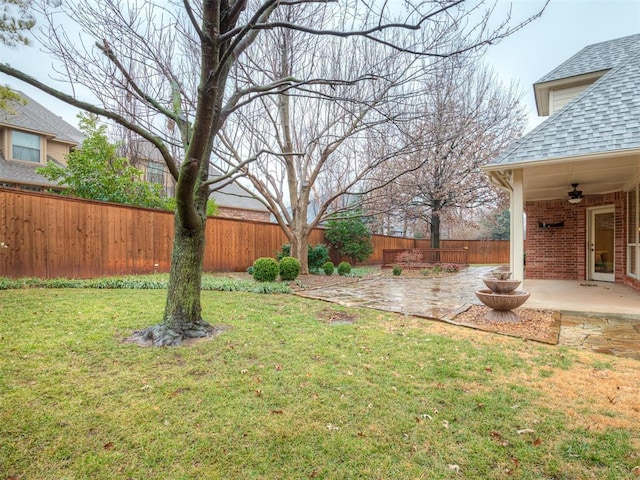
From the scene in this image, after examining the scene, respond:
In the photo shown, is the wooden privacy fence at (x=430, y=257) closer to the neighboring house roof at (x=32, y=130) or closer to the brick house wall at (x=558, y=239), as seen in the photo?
the brick house wall at (x=558, y=239)

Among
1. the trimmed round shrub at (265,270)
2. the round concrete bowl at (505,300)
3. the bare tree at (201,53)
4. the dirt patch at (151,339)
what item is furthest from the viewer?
the trimmed round shrub at (265,270)

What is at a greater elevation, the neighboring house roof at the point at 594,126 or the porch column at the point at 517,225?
the neighboring house roof at the point at 594,126

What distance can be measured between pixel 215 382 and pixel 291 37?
7717 millimetres

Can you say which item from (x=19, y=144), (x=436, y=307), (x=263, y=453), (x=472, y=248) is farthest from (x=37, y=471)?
(x=472, y=248)

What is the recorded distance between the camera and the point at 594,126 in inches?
239

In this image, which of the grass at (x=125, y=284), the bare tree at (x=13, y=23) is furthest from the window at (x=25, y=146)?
the bare tree at (x=13, y=23)

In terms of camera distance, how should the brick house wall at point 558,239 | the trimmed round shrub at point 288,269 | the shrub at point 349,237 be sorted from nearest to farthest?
the trimmed round shrub at point 288,269, the brick house wall at point 558,239, the shrub at point 349,237

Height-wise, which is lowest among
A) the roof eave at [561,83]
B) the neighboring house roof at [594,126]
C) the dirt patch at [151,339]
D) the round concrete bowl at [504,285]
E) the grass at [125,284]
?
the dirt patch at [151,339]

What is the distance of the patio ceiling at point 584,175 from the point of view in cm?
592

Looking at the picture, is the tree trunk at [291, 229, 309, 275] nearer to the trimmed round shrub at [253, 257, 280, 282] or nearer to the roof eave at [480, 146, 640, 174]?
the trimmed round shrub at [253, 257, 280, 282]

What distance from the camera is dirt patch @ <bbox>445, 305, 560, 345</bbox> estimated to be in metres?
4.59

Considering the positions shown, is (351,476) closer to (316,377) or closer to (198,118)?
(316,377)

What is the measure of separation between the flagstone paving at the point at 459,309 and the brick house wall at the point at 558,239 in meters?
2.71

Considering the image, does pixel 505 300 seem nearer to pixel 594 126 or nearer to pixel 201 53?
pixel 594 126
